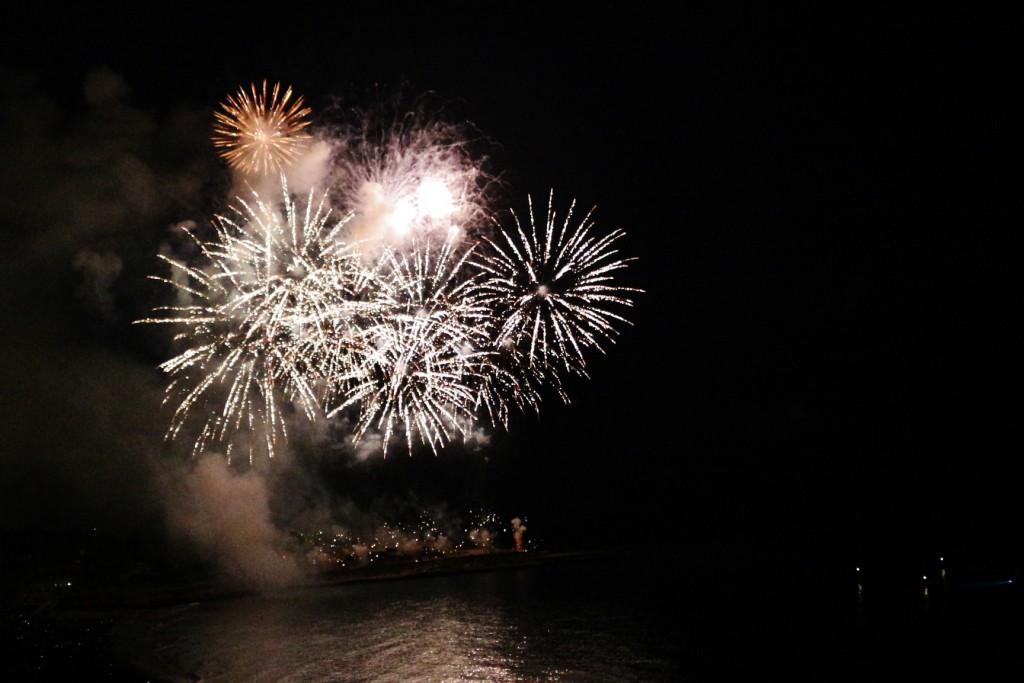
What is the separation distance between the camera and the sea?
83.5 feet

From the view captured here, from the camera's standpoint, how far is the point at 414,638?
3528cm

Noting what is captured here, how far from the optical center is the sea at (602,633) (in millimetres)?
25438

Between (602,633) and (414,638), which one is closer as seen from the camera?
(602,633)

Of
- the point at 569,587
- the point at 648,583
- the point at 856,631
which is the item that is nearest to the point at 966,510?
the point at 648,583

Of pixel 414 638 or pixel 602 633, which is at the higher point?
pixel 414 638

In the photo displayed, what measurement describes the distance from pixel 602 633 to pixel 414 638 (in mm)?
9876

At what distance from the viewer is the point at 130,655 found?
31.8 metres

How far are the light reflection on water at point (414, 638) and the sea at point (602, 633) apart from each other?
12 cm

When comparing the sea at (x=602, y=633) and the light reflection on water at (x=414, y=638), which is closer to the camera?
the sea at (x=602, y=633)

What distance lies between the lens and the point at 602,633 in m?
33.7

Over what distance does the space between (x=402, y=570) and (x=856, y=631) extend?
59.6m

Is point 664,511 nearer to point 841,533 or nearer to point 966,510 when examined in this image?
point 841,533

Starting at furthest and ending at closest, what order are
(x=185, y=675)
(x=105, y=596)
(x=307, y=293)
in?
(x=105, y=596) < (x=185, y=675) < (x=307, y=293)

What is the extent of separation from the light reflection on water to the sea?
119 millimetres
